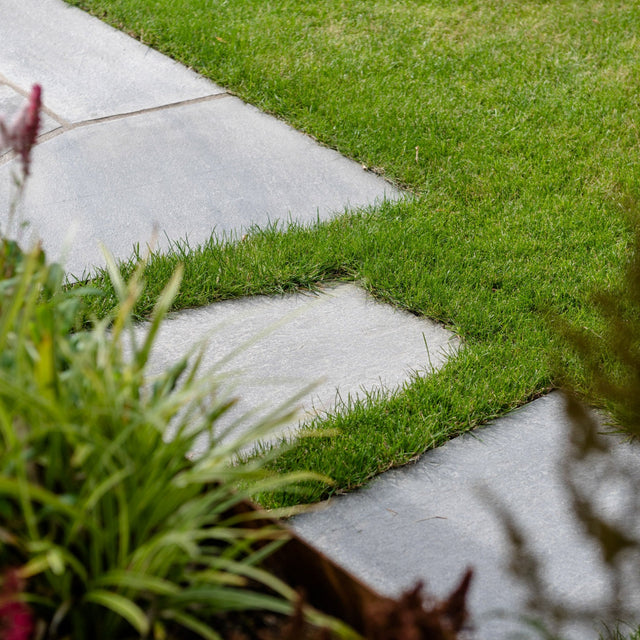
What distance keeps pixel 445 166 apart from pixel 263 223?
110cm

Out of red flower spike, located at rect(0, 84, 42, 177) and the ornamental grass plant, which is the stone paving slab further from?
the ornamental grass plant

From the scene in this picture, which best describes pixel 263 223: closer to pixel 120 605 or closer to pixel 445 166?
pixel 445 166

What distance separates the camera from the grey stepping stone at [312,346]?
123 inches

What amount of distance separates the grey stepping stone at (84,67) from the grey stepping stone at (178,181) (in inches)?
8.4

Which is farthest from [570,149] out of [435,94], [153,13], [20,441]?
[20,441]

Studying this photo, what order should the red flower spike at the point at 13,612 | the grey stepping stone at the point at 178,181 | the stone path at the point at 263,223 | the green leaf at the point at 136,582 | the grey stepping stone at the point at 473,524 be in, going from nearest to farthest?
the red flower spike at the point at 13,612
the green leaf at the point at 136,582
the grey stepping stone at the point at 473,524
the stone path at the point at 263,223
the grey stepping stone at the point at 178,181

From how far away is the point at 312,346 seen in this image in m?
3.35

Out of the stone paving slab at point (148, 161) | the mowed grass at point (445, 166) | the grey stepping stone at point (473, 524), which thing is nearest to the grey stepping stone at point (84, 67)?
the stone paving slab at point (148, 161)

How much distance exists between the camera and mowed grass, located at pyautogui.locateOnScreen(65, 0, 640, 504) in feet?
10.6

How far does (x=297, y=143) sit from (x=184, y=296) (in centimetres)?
150

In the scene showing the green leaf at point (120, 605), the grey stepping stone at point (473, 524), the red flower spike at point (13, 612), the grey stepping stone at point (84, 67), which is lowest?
the grey stepping stone at point (473, 524)

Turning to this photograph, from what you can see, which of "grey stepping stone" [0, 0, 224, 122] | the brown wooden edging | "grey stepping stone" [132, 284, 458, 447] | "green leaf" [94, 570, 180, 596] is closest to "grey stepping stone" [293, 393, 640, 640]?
"grey stepping stone" [132, 284, 458, 447]

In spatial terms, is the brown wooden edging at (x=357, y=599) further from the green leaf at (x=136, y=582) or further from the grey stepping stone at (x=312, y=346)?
the grey stepping stone at (x=312, y=346)

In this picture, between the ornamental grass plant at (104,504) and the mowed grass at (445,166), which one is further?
the mowed grass at (445,166)
